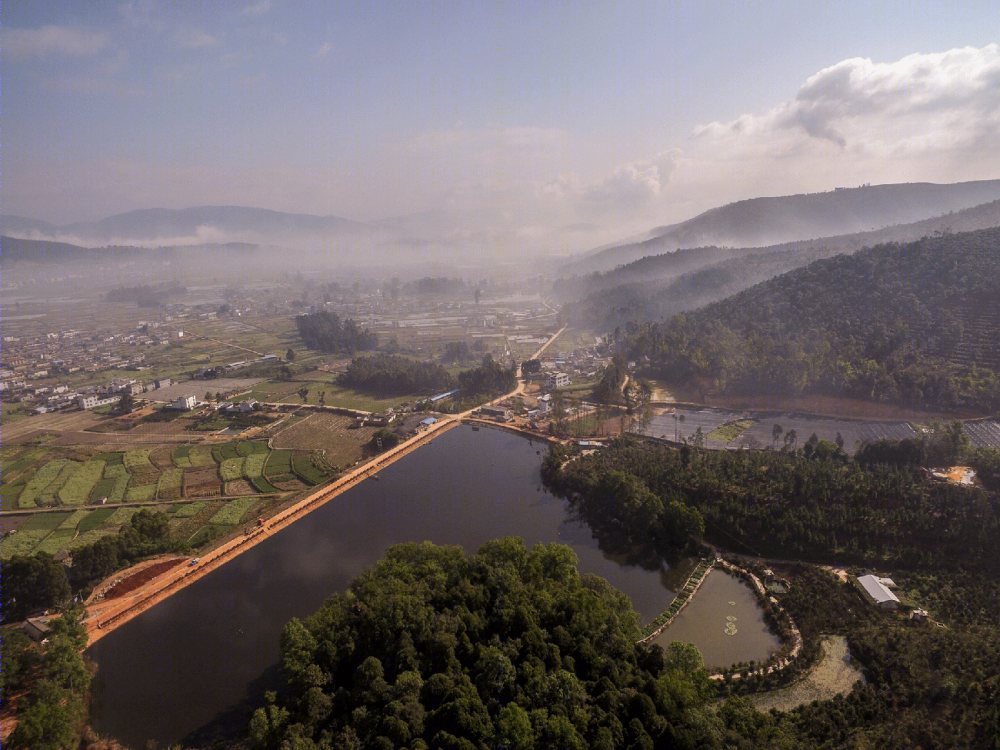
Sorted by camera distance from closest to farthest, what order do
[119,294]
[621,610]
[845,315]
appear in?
[621,610], [845,315], [119,294]

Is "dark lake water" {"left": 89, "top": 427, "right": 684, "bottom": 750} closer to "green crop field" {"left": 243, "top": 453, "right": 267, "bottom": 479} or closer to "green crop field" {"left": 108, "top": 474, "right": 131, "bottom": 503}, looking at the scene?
"green crop field" {"left": 243, "top": 453, "right": 267, "bottom": 479}

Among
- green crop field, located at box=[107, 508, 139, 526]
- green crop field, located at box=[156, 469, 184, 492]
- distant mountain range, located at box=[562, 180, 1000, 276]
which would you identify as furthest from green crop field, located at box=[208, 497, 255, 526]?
distant mountain range, located at box=[562, 180, 1000, 276]

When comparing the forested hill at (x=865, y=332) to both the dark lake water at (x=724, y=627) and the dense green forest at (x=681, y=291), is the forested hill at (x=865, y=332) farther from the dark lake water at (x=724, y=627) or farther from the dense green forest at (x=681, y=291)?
the dark lake water at (x=724, y=627)

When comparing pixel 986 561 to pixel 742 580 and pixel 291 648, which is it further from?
pixel 291 648

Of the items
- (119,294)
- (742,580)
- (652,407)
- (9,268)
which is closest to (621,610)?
(742,580)

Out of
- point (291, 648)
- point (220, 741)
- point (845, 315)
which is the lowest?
point (220, 741)

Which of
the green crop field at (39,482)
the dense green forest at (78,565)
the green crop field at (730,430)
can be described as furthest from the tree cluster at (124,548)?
the green crop field at (730,430)
